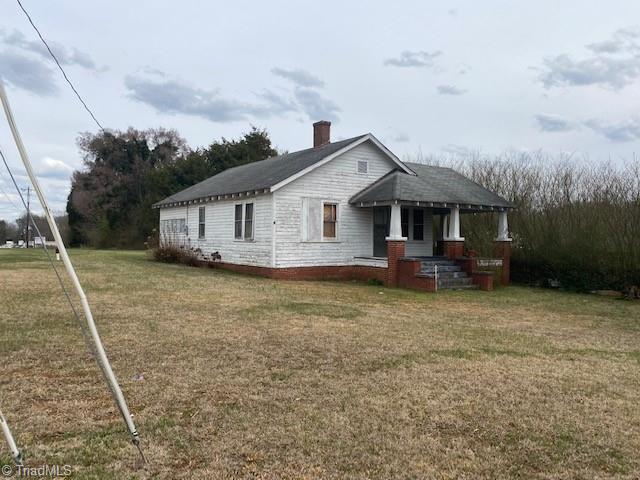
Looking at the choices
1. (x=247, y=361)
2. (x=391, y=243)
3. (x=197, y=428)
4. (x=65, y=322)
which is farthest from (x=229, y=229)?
(x=197, y=428)

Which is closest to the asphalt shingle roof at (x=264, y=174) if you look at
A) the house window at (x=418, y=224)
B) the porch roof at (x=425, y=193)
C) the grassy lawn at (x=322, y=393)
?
the porch roof at (x=425, y=193)

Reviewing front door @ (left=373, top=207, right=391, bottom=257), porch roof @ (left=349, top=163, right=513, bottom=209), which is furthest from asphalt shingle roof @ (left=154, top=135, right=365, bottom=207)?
front door @ (left=373, top=207, right=391, bottom=257)

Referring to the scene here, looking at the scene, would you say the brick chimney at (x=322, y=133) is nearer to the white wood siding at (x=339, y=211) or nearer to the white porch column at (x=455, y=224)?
the white wood siding at (x=339, y=211)

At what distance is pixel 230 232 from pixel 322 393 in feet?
49.0

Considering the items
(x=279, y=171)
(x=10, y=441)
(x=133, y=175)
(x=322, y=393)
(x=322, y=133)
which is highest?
(x=133, y=175)

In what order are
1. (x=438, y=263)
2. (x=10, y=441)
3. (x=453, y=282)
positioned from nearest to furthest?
(x=10, y=441) → (x=453, y=282) → (x=438, y=263)

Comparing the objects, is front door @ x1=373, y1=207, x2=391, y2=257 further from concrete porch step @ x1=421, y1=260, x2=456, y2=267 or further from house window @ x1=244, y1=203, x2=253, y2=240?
house window @ x1=244, y1=203, x2=253, y2=240

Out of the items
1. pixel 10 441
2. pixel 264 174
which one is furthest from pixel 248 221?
pixel 10 441

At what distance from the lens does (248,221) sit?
1855 cm

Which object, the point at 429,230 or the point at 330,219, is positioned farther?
the point at 429,230

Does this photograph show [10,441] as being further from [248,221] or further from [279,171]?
[279,171]

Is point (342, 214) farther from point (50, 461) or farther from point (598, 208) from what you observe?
point (50, 461)

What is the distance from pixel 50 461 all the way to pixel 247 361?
2.84 metres

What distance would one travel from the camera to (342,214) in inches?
713
